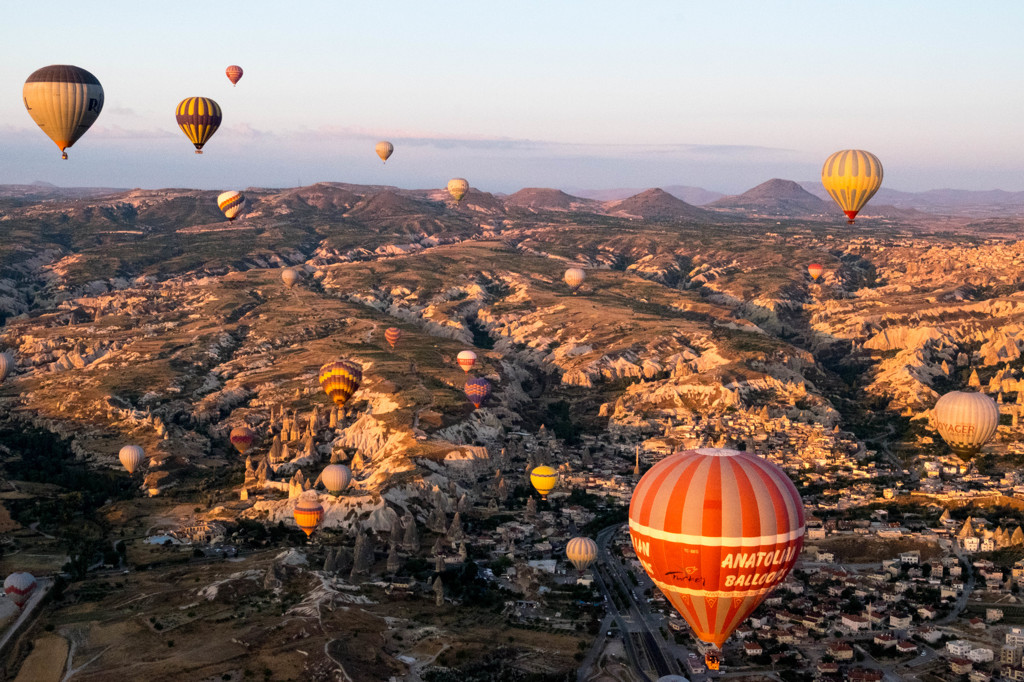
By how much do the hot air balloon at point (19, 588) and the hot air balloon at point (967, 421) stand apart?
7954 cm

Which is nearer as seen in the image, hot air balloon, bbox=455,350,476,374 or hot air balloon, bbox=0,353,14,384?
hot air balloon, bbox=0,353,14,384

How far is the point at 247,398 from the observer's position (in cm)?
14612

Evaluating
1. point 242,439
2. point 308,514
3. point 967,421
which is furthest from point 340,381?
point 967,421

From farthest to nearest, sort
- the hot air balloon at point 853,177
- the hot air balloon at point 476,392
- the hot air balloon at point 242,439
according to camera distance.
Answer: the hot air balloon at point 476,392 < the hot air balloon at point 242,439 < the hot air balloon at point 853,177

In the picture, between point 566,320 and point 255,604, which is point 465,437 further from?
point 566,320

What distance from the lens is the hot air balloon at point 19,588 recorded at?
7762 centimetres

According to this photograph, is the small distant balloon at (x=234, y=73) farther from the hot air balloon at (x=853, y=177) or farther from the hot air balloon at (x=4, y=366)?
the hot air balloon at (x=853, y=177)

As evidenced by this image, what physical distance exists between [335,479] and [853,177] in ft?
193

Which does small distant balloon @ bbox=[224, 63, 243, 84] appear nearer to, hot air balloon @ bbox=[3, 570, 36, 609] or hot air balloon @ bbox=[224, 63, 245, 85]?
hot air balloon @ bbox=[224, 63, 245, 85]

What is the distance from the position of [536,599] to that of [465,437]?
146ft

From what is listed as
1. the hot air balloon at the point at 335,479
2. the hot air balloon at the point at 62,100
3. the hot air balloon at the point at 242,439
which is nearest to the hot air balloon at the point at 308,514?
the hot air balloon at the point at 335,479

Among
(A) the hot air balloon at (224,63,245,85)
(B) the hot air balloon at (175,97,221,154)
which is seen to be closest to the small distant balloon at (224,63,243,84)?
(A) the hot air balloon at (224,63,245,85)

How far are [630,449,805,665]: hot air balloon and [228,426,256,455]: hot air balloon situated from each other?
80423 mm

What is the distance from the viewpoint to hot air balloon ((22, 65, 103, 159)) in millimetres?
87062
